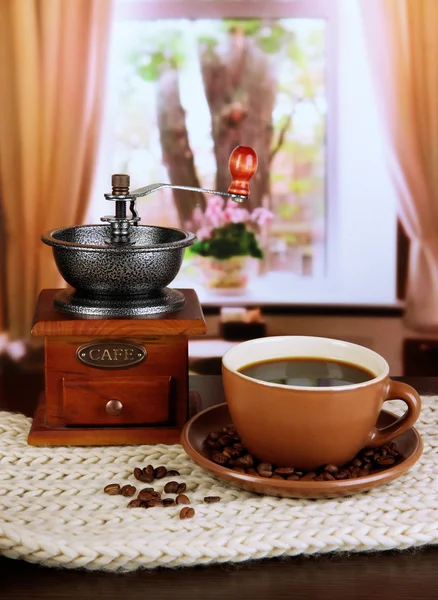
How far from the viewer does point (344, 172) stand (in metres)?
3.75

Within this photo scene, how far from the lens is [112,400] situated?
109 cm

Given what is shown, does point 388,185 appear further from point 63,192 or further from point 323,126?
point 63,192

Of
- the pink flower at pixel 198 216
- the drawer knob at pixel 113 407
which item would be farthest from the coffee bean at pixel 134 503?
the pink flower at pixel 198 216

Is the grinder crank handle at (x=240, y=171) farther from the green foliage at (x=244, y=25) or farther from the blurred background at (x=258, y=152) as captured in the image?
the green foliage at (x=244, y=25)

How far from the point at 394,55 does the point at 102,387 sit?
2.92 m

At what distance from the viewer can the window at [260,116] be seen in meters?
3.71

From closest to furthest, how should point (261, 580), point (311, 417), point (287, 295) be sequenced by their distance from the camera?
point (261, 580), point (311, 417), point (287, 295)

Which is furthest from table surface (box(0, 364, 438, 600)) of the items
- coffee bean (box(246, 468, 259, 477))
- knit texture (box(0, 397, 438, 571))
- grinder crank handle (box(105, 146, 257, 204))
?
grinder crank handle (box(105, 146, 257, 204))

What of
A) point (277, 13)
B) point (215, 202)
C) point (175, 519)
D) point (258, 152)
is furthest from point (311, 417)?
point (277, 13)

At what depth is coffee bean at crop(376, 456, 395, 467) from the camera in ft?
3.01

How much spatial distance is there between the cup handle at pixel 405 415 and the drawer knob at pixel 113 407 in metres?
0.33

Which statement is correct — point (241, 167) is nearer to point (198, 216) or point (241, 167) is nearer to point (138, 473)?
point (138, 473)

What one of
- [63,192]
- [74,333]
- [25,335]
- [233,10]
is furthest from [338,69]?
[74,333]

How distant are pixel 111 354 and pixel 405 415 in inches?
15.3
